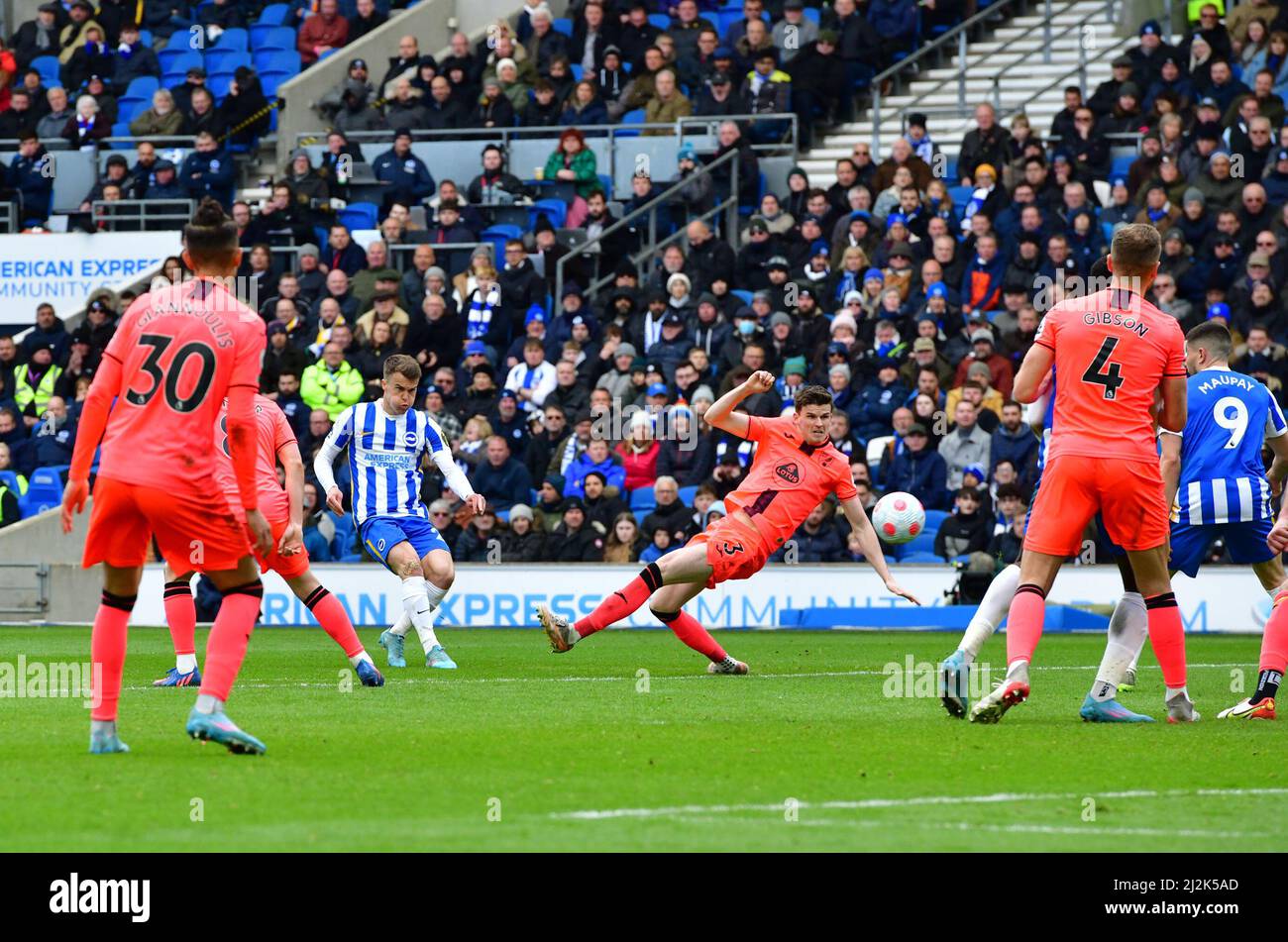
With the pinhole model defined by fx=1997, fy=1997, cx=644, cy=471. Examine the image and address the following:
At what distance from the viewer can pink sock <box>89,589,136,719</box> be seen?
8789 millimetres

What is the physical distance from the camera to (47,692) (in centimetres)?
1271

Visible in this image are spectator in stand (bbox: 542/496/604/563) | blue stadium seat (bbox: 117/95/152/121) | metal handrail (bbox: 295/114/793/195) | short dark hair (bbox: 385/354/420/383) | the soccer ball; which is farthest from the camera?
blue stadium seat (bbox: 117/95/152/121)

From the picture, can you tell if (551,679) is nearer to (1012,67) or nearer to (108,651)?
(108,651)

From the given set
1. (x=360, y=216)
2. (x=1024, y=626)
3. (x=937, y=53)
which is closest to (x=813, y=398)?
(x=1024, y=626)

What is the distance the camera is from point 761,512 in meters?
14.0

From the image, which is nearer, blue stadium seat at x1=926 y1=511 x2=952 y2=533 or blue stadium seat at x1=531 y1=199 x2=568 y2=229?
blue stadium seat at x1=926 y1=511 x2=952 y2=533

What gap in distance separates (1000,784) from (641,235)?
20546mm

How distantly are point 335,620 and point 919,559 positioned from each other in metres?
10.3

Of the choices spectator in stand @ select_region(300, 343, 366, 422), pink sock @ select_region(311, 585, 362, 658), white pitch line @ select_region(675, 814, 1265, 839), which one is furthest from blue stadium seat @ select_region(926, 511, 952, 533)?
white pitch line @ select_region(675, 814, 1265, 839)

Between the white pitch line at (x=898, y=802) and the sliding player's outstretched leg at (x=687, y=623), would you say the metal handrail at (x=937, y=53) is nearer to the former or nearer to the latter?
the sliding player's outstretched leg at (x=687, y=623)

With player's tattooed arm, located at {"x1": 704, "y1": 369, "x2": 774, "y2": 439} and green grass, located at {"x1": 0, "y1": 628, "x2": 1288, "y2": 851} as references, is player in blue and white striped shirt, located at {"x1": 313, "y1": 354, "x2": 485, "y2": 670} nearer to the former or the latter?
green grass, located at {"x1": 0, "y1": 628, "x2": 1288, "y2": 851}

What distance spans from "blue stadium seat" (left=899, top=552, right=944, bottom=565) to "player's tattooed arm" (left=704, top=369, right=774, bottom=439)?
8187 millimetres
